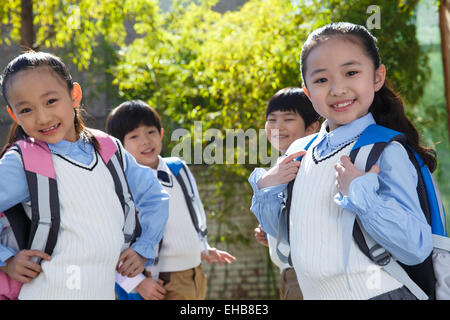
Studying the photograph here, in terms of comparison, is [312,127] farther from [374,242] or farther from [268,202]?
[374,242]

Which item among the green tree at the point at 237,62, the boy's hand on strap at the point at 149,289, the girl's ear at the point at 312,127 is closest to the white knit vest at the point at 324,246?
the girl's ear at the point at 312,127

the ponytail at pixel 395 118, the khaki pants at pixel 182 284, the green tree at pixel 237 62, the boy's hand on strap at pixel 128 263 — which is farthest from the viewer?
the green tree at pixel 237 62

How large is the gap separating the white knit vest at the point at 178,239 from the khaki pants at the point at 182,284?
0.03 m

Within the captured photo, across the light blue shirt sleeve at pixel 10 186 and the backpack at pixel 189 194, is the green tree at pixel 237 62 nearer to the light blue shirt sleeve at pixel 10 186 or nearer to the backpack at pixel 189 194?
the backpack at pixel 189 194

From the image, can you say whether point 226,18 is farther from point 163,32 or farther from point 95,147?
point 95,147

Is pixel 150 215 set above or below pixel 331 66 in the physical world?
below

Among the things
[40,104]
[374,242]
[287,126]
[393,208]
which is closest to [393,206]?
[393,208]

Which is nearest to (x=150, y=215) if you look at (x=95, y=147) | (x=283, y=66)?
(x=95, y=147)

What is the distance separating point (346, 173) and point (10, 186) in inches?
41.3

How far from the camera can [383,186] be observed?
1.54 meters

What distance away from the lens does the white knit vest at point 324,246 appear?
152 centimetres

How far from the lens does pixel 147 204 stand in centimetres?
218

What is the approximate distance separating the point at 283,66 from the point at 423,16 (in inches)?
57.1

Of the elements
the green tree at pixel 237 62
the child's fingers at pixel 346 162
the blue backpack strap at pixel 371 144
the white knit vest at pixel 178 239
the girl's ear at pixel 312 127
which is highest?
the green tree at pixel 237 62
